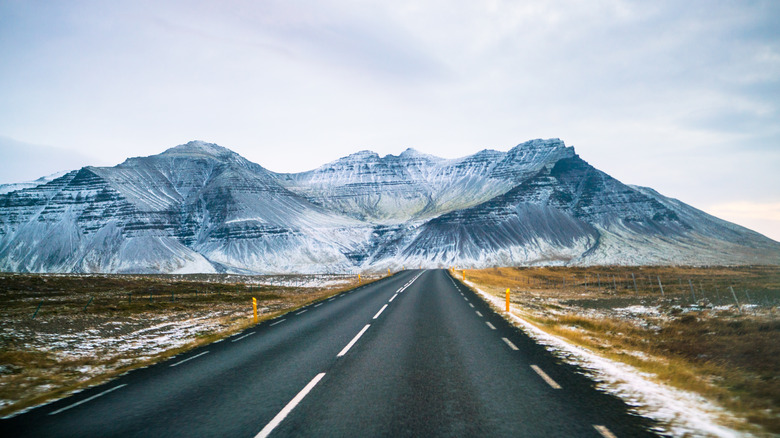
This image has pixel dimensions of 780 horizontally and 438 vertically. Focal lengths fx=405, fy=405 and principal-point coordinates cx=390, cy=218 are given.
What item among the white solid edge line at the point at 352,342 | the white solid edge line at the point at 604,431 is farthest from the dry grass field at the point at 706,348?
the white solid edge line at the point at 352,342

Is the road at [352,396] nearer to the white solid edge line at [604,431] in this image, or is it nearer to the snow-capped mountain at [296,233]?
the white solid edge line at [604,431]

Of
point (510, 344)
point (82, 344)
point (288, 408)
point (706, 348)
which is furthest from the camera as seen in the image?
point (82, 344)

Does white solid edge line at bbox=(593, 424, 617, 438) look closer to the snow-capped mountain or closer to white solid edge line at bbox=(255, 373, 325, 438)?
white solid edge line at bbox=(255, 373, 325, 438)

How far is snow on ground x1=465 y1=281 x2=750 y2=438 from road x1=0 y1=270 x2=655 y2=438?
329mm

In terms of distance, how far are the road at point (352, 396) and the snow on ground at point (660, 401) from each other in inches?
12.9

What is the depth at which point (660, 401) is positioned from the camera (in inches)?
250

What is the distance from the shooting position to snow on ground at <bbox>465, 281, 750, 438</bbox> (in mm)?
5258

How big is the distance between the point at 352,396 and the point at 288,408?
1094mm

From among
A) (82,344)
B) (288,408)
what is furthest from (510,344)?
(82,344)

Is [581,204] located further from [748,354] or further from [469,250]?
[748,354]

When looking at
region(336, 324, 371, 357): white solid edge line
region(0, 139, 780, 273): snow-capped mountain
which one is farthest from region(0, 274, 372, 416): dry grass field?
region(0, 139, 780, 273): snow-capped mountain

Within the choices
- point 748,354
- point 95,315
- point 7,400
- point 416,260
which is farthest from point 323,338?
point 416,260

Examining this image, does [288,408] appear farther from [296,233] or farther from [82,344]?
[296,233]

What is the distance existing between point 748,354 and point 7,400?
19071mm
